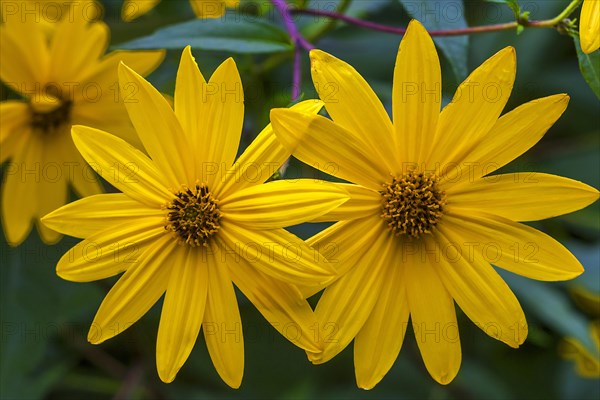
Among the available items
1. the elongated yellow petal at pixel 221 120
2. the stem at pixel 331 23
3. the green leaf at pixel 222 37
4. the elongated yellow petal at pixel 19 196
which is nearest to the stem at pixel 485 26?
the stem at pixel 331 23

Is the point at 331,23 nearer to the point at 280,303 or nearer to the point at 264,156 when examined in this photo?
the point at 264,156

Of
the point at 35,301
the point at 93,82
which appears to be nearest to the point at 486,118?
the point at 93,82

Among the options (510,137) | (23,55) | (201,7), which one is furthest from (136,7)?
(510,137)

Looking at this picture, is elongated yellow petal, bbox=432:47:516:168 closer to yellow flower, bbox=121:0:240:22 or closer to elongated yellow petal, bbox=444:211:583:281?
elongated yellow petal, bbox=444:211:583:281

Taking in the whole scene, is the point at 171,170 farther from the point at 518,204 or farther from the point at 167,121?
the point at 518,204

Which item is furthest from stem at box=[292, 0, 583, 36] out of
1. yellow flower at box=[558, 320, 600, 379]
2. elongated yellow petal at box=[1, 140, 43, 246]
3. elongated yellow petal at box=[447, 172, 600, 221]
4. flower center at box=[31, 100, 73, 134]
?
yellow flower at box=[558, 320, 600, 379]
